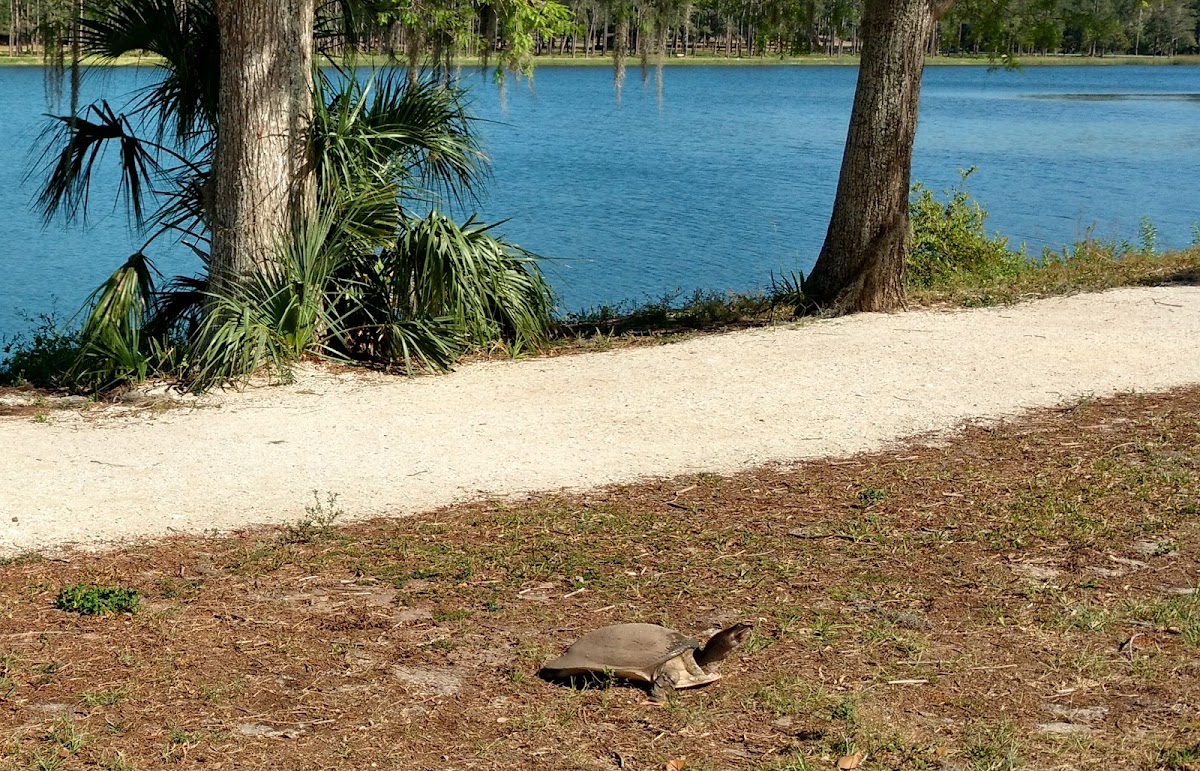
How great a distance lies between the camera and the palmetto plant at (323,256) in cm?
884

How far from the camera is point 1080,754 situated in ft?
12.5

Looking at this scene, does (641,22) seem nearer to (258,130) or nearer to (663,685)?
(258,130)

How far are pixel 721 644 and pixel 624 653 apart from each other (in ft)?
1.05

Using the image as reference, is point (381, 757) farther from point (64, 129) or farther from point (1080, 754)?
point (64, 129)

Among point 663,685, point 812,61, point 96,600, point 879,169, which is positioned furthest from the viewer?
point 812,61

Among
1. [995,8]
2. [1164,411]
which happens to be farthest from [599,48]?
[1164,411]

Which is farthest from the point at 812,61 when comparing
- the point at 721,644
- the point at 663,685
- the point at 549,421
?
the point at 663,685

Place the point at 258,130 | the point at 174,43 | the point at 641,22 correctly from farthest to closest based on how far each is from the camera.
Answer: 1. the point at 641,22
2. the point at 174,43
3. the point at 258,130

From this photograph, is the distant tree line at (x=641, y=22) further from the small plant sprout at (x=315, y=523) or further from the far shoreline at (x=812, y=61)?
the far shoreline at (x=812, y=61)

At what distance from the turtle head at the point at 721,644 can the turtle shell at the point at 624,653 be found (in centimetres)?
5

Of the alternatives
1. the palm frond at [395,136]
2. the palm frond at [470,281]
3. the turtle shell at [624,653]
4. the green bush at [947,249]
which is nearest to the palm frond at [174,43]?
the palm frond at [395,136]

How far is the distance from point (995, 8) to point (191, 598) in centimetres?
1031

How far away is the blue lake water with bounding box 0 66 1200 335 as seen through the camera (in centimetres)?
1733

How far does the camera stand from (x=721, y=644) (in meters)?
4.26
